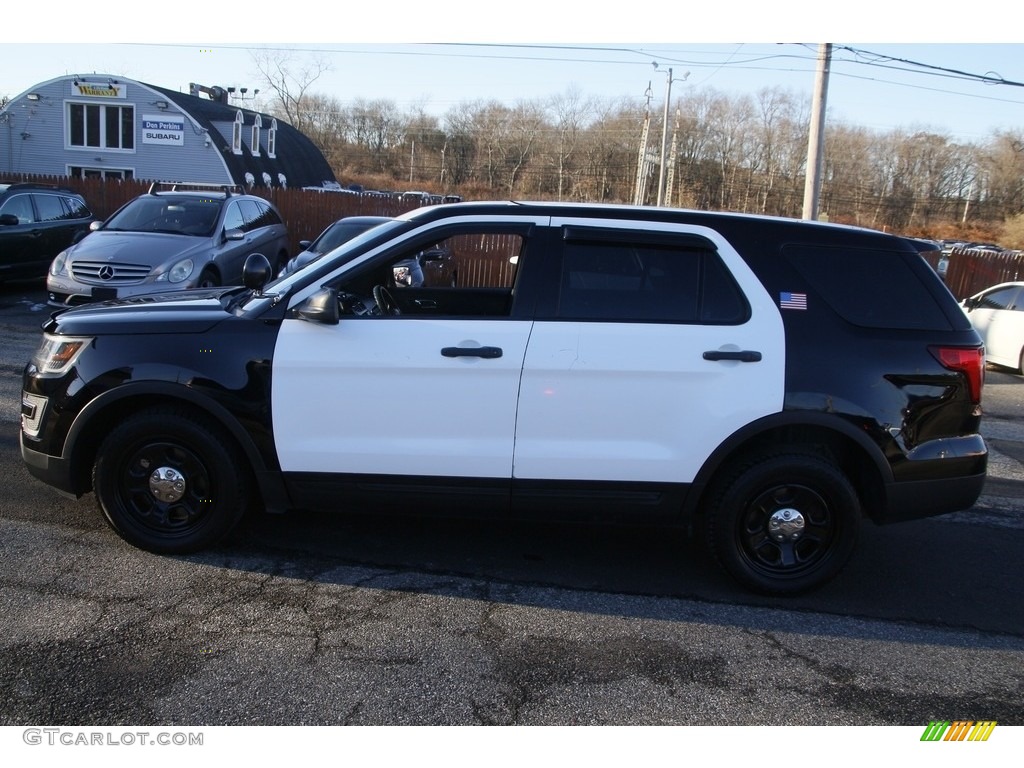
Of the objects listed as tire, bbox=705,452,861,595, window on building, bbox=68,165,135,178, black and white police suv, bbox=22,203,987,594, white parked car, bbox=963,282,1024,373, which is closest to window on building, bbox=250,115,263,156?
window on building, bbox=68,165,135,178

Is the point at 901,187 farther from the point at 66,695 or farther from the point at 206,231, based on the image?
the point at 66,695

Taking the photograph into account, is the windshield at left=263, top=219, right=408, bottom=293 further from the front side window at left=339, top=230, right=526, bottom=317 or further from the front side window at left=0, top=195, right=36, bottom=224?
the front side window at left=0, top=195, right=36, bottom=224

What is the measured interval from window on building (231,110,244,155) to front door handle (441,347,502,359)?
4002 cm

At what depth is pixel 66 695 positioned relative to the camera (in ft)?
10.3

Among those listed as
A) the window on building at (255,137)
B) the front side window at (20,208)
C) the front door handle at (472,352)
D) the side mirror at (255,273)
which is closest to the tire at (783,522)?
the front door handle at (472,352)

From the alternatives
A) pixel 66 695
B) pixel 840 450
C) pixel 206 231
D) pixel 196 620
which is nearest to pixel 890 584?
pixel 840 450

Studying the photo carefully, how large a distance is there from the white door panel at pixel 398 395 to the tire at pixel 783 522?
1.15 m

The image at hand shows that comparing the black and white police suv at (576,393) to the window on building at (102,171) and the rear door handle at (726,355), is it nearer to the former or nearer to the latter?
the rear door handle at (726,355)

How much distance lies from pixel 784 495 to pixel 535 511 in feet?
4.18

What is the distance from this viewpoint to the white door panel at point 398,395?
4.07 metres

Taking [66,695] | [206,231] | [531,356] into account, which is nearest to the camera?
[66,695]

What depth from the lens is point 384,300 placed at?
4844 millimetres

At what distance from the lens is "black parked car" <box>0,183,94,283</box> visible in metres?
13.2

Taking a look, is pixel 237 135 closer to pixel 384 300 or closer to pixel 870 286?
pixel 384 300
